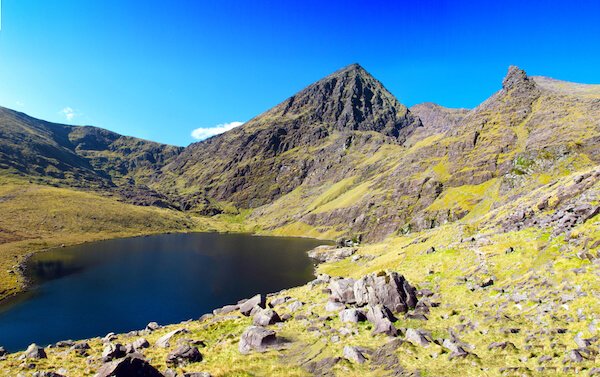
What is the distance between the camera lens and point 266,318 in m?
35.7

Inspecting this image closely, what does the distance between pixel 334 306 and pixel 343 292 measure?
326 centimetres

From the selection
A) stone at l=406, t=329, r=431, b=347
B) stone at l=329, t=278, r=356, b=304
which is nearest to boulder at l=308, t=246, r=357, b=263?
stone at l=329, t=278, r=356, b=304

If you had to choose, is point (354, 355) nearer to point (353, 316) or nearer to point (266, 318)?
point (353, 316)

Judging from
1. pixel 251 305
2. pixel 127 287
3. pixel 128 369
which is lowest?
pixel 127 287

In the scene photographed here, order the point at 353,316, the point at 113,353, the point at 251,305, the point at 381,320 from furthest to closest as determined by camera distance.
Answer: the point at 251,305 → the point at 353,316 → the point at 381,320 → the point at 113,353

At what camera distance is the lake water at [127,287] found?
7312cm

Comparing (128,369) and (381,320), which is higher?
(381,320)

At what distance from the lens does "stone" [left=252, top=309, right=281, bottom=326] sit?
1390 inches

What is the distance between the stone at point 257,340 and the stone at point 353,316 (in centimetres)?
720

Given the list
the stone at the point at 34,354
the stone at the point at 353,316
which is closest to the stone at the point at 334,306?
the stone at the point at 353,316

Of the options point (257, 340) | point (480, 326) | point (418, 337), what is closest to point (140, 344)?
point (257, 340)

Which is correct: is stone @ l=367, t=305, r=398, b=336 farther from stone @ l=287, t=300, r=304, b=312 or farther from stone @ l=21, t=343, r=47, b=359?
stone @ l=21, t=343, r=47, b=359

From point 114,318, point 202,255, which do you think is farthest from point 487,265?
point 202,255

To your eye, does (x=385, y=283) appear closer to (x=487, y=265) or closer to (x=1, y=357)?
(x=487, y=265)
